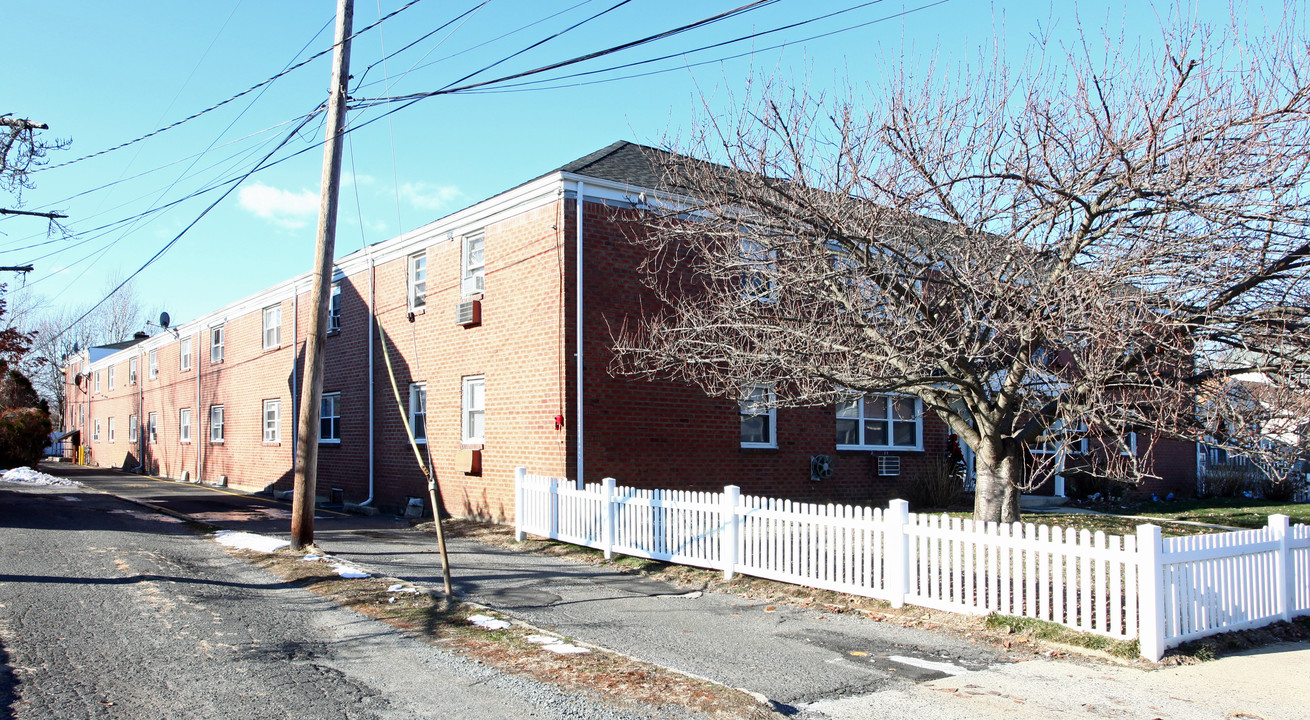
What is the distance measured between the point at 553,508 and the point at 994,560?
266 inches

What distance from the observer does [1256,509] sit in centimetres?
1897

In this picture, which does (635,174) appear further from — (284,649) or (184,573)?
(284,649)

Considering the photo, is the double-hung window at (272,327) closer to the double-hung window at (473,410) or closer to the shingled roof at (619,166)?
the double-hung window at (473,410)

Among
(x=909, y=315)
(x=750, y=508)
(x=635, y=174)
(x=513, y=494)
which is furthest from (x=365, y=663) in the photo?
(x=635, y=174)

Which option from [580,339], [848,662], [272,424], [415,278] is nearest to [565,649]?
[848,662]

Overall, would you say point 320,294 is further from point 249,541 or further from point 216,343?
point 216,343

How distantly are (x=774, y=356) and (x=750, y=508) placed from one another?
170 centimetres

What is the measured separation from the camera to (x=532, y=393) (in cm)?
1471

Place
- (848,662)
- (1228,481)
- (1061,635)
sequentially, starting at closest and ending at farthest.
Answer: (848,662)
(1061,635)
(1228,481)

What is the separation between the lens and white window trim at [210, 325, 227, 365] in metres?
29.1

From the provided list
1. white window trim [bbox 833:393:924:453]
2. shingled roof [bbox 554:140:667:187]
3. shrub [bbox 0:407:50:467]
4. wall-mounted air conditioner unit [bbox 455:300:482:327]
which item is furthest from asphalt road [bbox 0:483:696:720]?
shrub [bbox 0:407:50:467]

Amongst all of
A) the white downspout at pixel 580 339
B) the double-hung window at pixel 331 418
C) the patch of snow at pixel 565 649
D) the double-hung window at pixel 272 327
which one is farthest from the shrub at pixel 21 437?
the patch of snow at pixel 565 649

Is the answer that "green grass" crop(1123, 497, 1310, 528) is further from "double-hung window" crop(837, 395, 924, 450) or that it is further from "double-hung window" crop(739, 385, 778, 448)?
"double-hung window" crop(739, 385, 778, 448)

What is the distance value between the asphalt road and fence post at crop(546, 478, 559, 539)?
392 cm
